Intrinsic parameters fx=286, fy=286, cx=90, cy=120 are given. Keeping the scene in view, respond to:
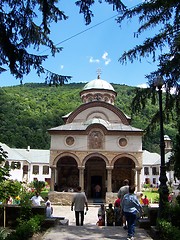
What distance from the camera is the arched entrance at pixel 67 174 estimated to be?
2561 centimetres

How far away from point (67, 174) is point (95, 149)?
15.5 feet

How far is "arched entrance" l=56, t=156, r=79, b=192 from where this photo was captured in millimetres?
25609

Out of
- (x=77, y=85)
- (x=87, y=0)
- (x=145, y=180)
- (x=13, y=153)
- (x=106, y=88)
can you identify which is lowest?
(x=145, y=180)

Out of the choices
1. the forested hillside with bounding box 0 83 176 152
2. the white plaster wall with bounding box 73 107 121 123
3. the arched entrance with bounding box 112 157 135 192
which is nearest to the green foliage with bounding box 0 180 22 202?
the white plaster wall with bounding box 73 107 121 123

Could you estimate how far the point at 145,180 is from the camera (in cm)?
5016

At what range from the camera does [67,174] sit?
85.5ft

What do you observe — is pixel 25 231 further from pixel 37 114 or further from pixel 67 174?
pixel 37 114

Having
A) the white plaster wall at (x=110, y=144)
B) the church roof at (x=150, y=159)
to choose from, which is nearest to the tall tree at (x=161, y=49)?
the white plaster wall at (x=110, y=144)

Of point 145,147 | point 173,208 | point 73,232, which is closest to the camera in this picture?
point 73,232

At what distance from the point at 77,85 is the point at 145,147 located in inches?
1702

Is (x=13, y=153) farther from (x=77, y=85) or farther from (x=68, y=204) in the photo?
(x=77, y=85)

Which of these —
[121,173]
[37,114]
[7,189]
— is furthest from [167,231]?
[37,114]

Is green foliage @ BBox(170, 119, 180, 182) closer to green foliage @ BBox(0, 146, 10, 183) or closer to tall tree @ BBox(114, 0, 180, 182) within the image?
tall tree @ BBox(114, 0, 180, 182)

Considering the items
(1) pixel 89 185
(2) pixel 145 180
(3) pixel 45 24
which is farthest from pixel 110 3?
(2) pixel 145 180
